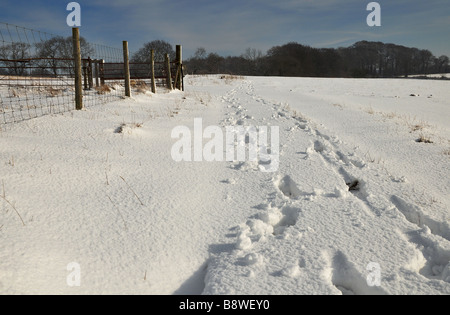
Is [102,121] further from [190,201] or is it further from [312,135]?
[312,135]

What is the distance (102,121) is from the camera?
5641 mm

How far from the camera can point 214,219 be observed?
2654 mm

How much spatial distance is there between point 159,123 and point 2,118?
3007 millimetres

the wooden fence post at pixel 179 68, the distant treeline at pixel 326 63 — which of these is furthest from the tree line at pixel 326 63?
the wooden fence post at pixel 179 68

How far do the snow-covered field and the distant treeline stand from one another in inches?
2187

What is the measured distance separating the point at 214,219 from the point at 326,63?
74.0 metres

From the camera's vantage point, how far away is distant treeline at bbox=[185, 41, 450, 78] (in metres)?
61.1

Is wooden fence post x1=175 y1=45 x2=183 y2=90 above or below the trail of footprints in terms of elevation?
above

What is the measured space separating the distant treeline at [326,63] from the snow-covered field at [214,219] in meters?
55.6

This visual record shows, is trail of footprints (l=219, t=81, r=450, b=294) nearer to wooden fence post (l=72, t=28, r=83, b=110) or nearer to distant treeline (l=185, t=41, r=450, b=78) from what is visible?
wooden fence post (l=72, t=28, r=83, b=110)

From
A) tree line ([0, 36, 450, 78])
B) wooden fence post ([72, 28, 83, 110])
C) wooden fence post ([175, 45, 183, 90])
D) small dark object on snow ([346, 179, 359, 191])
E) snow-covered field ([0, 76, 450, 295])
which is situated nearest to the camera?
snow-covered field ([0, 76, 450, 295])

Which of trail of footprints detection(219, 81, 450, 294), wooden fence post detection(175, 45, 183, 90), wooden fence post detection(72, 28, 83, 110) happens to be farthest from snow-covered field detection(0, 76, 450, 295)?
A: wooden fence post detection(175, 45, 183, 90)

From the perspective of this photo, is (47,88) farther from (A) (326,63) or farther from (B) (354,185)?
(A) (326,63)

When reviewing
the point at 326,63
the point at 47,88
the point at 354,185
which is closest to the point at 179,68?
the point at 47,88
